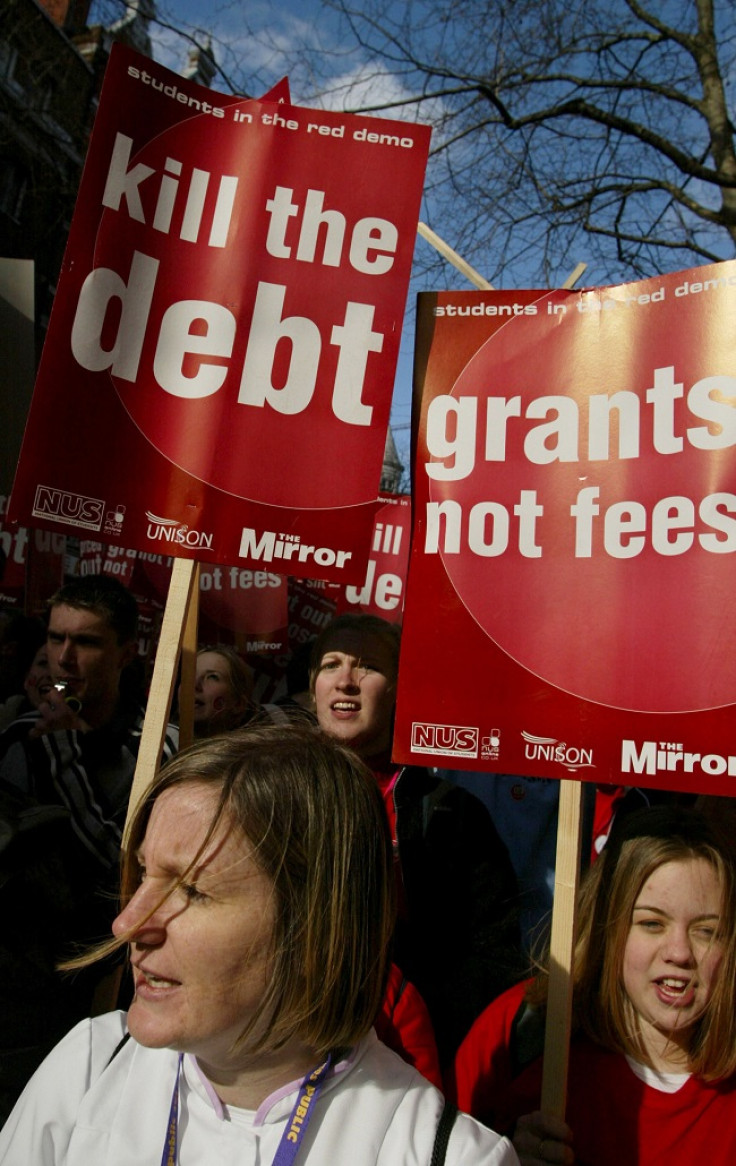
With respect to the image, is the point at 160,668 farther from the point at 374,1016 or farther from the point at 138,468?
the point at 374,1016

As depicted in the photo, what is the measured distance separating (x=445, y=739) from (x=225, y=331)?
109cm

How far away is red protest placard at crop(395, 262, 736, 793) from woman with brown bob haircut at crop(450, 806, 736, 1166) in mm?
174

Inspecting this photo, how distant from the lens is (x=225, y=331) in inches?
90.3

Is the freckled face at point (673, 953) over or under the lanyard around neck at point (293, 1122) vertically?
over

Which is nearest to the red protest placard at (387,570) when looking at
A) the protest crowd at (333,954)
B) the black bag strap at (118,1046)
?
the protest crowd at (333,954)

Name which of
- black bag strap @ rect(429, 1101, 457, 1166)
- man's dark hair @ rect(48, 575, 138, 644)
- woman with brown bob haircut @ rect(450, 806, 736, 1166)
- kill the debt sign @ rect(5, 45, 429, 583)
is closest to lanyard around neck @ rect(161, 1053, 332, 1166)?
black bag strap @ rect(429, 1101, 457, 1166)

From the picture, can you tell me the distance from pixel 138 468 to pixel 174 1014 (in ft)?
4.27

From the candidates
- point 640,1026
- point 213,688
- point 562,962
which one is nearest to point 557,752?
point 562,962

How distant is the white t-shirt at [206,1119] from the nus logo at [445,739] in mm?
729

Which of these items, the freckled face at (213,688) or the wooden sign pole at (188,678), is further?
the freckled face at (213,688)

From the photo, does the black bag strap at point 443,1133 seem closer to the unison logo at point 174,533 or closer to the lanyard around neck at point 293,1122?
the lanyard around neck at point 293,1122

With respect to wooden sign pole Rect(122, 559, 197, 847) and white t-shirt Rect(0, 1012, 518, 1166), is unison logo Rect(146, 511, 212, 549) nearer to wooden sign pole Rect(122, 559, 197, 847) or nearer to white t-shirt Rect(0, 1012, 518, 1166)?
wooden sign pole Rect(122, 559, 197, 847)

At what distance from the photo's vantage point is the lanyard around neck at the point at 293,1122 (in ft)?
4.01

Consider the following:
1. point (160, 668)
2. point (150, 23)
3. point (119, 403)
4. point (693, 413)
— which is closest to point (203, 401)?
point (119, 403)
